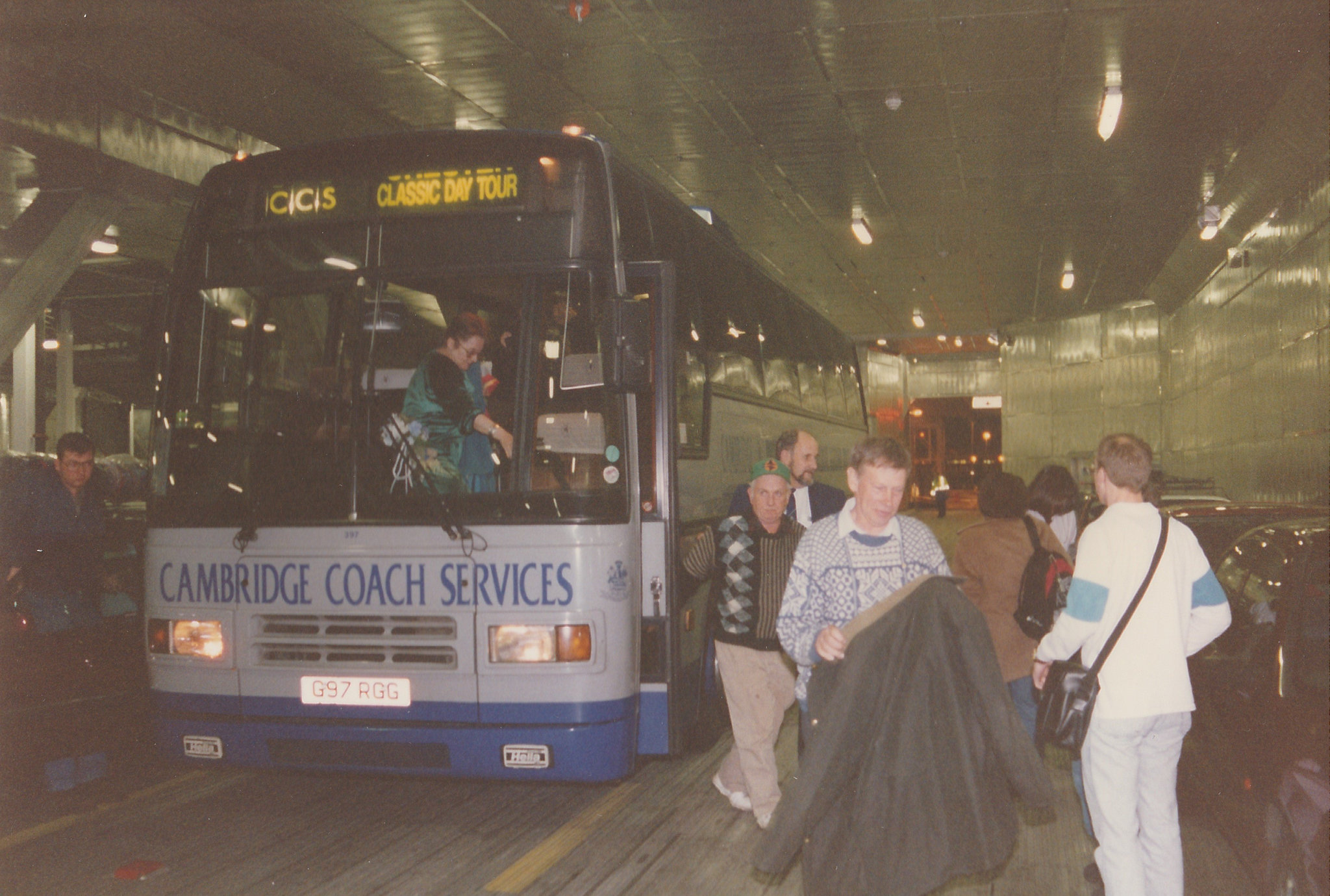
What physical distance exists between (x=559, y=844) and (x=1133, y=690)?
9.86 ft

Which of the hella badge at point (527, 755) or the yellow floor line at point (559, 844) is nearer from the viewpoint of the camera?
the yellow floor line at point (559, 844)

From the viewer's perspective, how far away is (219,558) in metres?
6.04

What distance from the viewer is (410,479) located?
19.1 ft

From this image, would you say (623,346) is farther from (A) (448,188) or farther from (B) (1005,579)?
(B) (1005,579)

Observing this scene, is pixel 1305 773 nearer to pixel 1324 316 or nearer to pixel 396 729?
pixel 396 729

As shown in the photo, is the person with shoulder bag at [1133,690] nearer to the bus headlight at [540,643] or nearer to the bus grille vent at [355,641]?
the bus headlight at [540,643]

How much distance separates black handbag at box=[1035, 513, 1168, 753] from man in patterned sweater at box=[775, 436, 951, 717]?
0.56 meters

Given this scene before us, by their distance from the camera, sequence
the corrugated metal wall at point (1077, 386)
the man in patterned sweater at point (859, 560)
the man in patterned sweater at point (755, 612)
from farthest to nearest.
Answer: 1. the corrugated metal wall at point (1077, 386)
2. the man in patterned sweater at point (755, 612)
3. the man in patterned sweater at point (859, 560)

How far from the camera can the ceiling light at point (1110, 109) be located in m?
13.5

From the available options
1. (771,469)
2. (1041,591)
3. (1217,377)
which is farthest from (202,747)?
(1217,377)

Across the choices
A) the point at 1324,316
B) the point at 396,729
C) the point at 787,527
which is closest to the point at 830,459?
the point at 1324,316

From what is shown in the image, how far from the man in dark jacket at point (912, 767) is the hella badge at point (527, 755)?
2.18m

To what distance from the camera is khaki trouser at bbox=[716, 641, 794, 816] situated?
6117 mm

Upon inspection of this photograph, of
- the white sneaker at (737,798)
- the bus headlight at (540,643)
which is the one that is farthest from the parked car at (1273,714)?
the bus headlight at (540,643)
